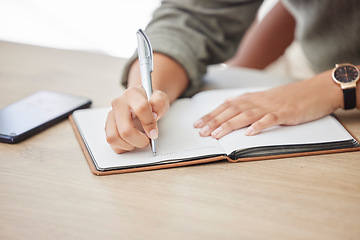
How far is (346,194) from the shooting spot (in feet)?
2.03

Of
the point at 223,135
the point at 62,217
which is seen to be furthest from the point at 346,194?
the point at 62,217

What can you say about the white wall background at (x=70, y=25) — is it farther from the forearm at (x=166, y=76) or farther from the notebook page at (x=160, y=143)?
the notebook page at (x=160, y=143)

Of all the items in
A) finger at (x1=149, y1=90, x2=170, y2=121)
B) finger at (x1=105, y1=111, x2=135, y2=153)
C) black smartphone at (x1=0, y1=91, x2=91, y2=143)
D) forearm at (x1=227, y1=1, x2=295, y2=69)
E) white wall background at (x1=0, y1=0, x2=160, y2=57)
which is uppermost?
finger at (x1=149, y1=90, x2=170, y2=121)

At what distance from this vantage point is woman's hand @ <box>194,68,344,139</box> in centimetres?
77

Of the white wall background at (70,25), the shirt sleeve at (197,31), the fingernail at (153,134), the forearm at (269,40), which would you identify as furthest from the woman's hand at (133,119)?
the white wall background at (70,25)

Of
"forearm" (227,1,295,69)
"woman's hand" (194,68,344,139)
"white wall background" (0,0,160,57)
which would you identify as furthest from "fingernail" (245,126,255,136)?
"white wall background" (0,0,160,57)

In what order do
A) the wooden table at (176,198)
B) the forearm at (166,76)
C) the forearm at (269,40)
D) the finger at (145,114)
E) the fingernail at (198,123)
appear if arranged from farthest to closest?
the forearm at (269,40)
the forearm at (166,76)
the fingernail at (198,123)
the finger at (145,114)
the wooden table at (176,198)

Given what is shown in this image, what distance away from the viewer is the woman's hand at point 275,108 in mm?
769

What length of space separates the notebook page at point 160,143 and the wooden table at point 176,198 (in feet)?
0.08

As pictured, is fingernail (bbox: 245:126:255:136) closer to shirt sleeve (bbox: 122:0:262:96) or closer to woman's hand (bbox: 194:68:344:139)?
woman's hand (bbox: 194:68:344:139)

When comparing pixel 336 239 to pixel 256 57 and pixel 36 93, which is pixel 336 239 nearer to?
pixel 36 93

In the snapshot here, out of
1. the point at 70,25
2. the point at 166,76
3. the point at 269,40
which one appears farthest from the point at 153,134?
the point at 70,25

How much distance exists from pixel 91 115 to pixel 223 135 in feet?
0.86

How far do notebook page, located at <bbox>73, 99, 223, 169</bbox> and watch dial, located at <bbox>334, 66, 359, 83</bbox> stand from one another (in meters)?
0.29
